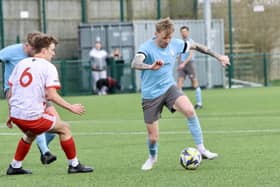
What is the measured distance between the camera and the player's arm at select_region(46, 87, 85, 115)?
871cm

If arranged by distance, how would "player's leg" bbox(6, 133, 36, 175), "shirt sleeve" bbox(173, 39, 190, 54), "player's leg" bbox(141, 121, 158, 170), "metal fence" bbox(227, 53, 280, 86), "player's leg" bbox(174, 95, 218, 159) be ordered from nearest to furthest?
"player's leg" bbox(6, 133, 36, 175), "player's leg" bbox(141, 121, 158, 170), "player's leg" bbox(174, 95, 218, 159), "shirt sleeve" bbox(173, 39, 190, 54), "metal fence" bbox(227, 53, 280, 86)

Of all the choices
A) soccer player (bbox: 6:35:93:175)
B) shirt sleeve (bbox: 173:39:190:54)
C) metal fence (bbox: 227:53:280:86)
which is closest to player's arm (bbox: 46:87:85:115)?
soccer player (bbox: 6:35:93:175)

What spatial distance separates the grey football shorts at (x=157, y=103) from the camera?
32.7 ft

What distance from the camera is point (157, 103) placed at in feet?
32.8

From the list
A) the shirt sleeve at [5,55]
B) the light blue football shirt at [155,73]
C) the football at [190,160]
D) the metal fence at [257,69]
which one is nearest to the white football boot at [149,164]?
the football at [190,160]

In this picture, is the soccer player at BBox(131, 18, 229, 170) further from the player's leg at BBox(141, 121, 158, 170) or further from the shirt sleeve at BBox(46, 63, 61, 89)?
the shirt sleeve at BBox(46, 63, 61, 89)

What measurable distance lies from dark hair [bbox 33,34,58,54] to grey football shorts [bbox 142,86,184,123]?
5.07 feet

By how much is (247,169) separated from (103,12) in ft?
78.7

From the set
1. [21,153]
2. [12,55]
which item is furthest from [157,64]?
[12,55]

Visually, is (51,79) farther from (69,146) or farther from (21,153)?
(21,153)

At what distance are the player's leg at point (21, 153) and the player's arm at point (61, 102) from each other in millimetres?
679

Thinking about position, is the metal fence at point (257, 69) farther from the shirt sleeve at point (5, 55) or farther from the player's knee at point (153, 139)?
the player's knee at point (153, 139)

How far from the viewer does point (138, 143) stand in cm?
1278

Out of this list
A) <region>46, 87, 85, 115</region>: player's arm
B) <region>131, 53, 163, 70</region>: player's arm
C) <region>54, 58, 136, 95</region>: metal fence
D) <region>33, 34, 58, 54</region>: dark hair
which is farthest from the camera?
<region>54, 58, 136, 95</region>: metal fence
